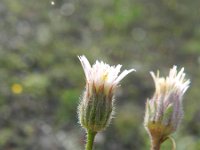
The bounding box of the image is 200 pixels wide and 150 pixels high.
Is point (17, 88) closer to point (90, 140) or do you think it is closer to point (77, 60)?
point (77, 60)

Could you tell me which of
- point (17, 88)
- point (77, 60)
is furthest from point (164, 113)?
point (77, 60)

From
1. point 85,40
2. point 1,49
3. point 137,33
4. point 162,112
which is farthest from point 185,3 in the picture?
point 162,112

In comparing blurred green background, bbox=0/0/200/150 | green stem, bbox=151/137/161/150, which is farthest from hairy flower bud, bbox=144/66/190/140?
blurred green background, bbox=0/0/200/150

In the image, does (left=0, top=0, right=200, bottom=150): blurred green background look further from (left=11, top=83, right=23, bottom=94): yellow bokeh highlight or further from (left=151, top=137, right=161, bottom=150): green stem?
(left=151, top=137, right=161, bottom=150): green stem

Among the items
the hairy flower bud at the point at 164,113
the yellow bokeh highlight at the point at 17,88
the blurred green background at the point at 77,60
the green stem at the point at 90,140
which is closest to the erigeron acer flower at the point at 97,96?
the green stem at the point at 90,140

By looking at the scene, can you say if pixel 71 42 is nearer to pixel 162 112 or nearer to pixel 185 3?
pixel 185 3

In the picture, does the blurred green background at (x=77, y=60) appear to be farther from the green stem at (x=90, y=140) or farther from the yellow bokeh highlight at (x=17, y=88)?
the green stem at (x=90, y=140)
